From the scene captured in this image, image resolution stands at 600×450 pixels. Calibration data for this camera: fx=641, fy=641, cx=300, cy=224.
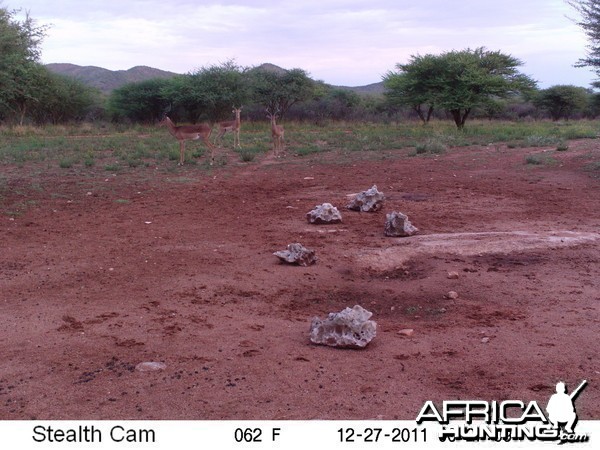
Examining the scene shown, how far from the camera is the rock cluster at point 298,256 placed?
293 inches

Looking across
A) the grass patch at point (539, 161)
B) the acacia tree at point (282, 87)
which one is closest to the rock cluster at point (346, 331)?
the grass patch at point (539, 161)

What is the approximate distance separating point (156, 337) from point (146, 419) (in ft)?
4.65

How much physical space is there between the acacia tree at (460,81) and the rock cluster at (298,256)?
24637 millimetres

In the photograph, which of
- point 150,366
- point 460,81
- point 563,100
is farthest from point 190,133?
point 563,100

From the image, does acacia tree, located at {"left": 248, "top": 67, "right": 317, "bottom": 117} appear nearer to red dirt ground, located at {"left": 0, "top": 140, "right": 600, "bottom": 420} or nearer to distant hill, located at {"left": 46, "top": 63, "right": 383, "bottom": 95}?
red dirt ground, located at {"left": 0, "top": 140, "right": 600, "bottom": 420}

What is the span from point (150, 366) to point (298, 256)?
10.1ft

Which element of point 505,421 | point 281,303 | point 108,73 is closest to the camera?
point 505,421

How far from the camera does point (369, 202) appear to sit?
35.2 feet

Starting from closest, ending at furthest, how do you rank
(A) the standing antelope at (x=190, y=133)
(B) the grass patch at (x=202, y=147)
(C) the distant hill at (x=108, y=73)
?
(B) the grass patch at (x=202, y=147) → (A) the standing antelope at (x=190, y=133) → (C) the distant hill at (x=108, y=73)

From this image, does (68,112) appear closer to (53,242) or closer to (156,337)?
(53,242)

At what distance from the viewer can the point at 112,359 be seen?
4.81 metres

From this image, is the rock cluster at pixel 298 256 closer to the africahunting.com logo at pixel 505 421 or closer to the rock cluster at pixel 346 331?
the rock cluster at pixel 346 331

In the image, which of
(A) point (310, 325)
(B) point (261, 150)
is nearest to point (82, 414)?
(A) point (310, 325)

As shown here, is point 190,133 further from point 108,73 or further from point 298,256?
point 108,73
